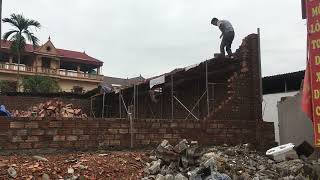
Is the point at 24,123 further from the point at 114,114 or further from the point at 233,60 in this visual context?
the point at 114,114

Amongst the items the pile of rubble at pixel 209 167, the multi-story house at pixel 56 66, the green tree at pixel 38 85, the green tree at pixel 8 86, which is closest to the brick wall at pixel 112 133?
the pile of rubble at pixel 209 167

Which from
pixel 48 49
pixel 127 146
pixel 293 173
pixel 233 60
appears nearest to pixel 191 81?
pixel 233 60

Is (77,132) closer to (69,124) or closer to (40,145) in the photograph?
(69,124)

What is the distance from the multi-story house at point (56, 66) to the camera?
36.7 m

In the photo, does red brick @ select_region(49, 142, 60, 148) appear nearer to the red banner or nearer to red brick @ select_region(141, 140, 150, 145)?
red brick @ select_region(141, 140, 150, 145)

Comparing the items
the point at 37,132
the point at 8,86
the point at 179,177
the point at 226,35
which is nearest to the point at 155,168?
the point at 179,177

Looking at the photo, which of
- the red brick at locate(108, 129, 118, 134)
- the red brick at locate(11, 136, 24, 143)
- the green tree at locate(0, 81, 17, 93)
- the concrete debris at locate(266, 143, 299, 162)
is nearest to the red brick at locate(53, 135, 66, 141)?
the red brick at locate(11, 136, 24, 143)

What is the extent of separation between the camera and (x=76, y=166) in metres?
8.17

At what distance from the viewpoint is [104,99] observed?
20.4 metres

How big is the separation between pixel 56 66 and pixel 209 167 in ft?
112

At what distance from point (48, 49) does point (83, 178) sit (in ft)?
110

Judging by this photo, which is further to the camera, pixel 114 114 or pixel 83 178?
pixel 114 114

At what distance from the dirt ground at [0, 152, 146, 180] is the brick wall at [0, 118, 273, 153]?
397 mm

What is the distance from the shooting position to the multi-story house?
120 ft
